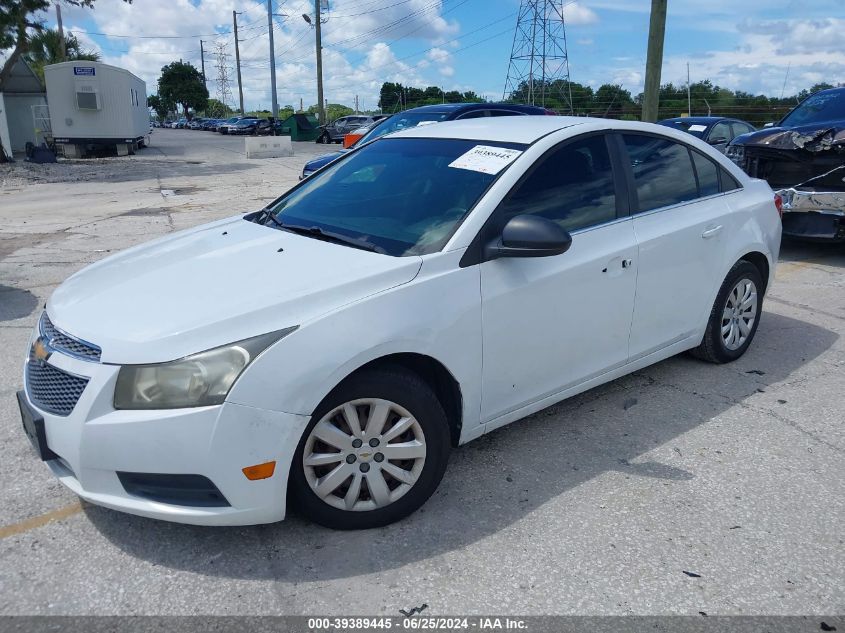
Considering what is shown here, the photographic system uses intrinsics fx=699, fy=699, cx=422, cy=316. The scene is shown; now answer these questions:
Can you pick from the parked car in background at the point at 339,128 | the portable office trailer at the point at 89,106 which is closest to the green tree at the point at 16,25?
the portable office trailer at the point at 89,106

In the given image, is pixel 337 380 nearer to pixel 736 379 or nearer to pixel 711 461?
pixel 711 461

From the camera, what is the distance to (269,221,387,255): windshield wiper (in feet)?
10.5

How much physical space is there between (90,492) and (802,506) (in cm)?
304

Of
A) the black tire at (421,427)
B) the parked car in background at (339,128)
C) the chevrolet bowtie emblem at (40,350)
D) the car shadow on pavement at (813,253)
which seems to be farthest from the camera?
the parked car in background at (339,128)

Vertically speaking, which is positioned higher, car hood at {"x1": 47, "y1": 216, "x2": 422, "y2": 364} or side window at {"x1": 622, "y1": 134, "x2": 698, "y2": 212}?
side window at {"x1": 622, "y1": 134, "x2": 698, "y2": 212}

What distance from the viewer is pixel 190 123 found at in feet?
289

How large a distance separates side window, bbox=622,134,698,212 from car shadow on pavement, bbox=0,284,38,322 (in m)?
5.16

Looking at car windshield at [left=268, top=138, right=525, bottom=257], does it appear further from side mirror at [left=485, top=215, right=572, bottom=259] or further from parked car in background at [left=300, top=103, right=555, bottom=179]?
parked car in background at [left=300, top=103, right=555, bottom=179]

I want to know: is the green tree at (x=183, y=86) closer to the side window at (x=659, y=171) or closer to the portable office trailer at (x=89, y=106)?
the portable office trailer at (x=89, y=106)

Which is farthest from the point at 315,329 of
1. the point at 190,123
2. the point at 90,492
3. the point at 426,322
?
the point at 190,123

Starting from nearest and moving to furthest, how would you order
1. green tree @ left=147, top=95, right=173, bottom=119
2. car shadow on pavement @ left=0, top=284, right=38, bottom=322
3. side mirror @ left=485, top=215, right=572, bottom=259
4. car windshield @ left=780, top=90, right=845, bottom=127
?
side mirror @ left=485, top=215, right=572, bottom=259, car shadow on pavement @ left=0, top=284, right=38, bottom=322, car windshield @ left=780, top=90, right=845, bottom=127, green tree @ left=147, top=95, right=173, bottom=119

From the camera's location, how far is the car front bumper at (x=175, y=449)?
252 centimetres

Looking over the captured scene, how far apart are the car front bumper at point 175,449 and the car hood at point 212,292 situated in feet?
0.64

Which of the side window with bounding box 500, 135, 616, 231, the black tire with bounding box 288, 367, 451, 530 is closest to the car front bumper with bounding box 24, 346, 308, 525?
the black tire with bounding box 288, 367, 451, 530
